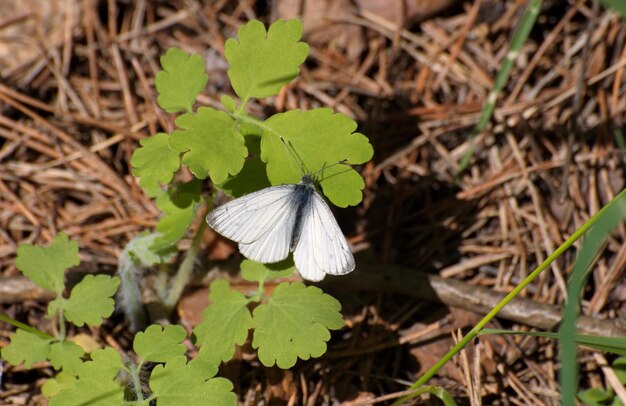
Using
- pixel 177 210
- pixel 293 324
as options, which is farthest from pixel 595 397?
pixel 177 210

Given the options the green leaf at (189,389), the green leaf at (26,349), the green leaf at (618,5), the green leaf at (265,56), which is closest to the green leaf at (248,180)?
the green leaf at (265,56)

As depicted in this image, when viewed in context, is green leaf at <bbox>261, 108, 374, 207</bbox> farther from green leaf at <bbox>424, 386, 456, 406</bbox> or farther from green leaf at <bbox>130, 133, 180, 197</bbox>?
green leaf at <bbox>424, 386, 456, 406</bbox>

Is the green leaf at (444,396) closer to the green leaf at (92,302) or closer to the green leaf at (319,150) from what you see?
the green leaf at (319,150)

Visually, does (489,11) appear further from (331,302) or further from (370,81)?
(331,302)

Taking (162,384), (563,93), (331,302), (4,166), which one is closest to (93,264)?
(4,166)

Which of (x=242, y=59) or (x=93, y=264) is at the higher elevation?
(x=242, y=59)
